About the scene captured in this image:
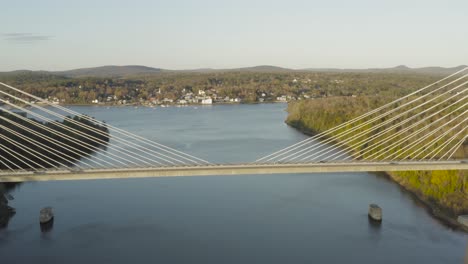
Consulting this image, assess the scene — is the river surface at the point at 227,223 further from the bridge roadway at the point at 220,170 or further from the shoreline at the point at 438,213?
the bridge roadway at the point at 220,170

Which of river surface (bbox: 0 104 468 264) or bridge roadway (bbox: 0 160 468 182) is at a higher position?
bridge roadway (bbox: 0 160 468 182)

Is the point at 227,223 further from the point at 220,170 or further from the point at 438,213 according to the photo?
the point at 438,213

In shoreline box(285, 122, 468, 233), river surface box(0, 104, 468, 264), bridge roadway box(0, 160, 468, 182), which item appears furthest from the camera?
shoreline box(285, 122, 468, 233)

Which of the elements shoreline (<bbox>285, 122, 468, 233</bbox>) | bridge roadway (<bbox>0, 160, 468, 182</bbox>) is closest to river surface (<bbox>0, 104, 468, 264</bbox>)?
shoreline (<bbox>285, 122, 468, 233</bbox>)

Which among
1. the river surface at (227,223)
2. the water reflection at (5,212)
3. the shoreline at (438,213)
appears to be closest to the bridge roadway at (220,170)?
the river surface at (227,223)

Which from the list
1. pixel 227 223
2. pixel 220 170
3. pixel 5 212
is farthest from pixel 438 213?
pixel 5 212

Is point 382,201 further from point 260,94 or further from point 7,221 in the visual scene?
point 260,94

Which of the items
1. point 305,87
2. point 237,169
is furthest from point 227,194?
point 305,87

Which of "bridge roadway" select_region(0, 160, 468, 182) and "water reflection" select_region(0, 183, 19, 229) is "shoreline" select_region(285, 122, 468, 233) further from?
"water reflection" select_region(0, 183, 19, 229)
